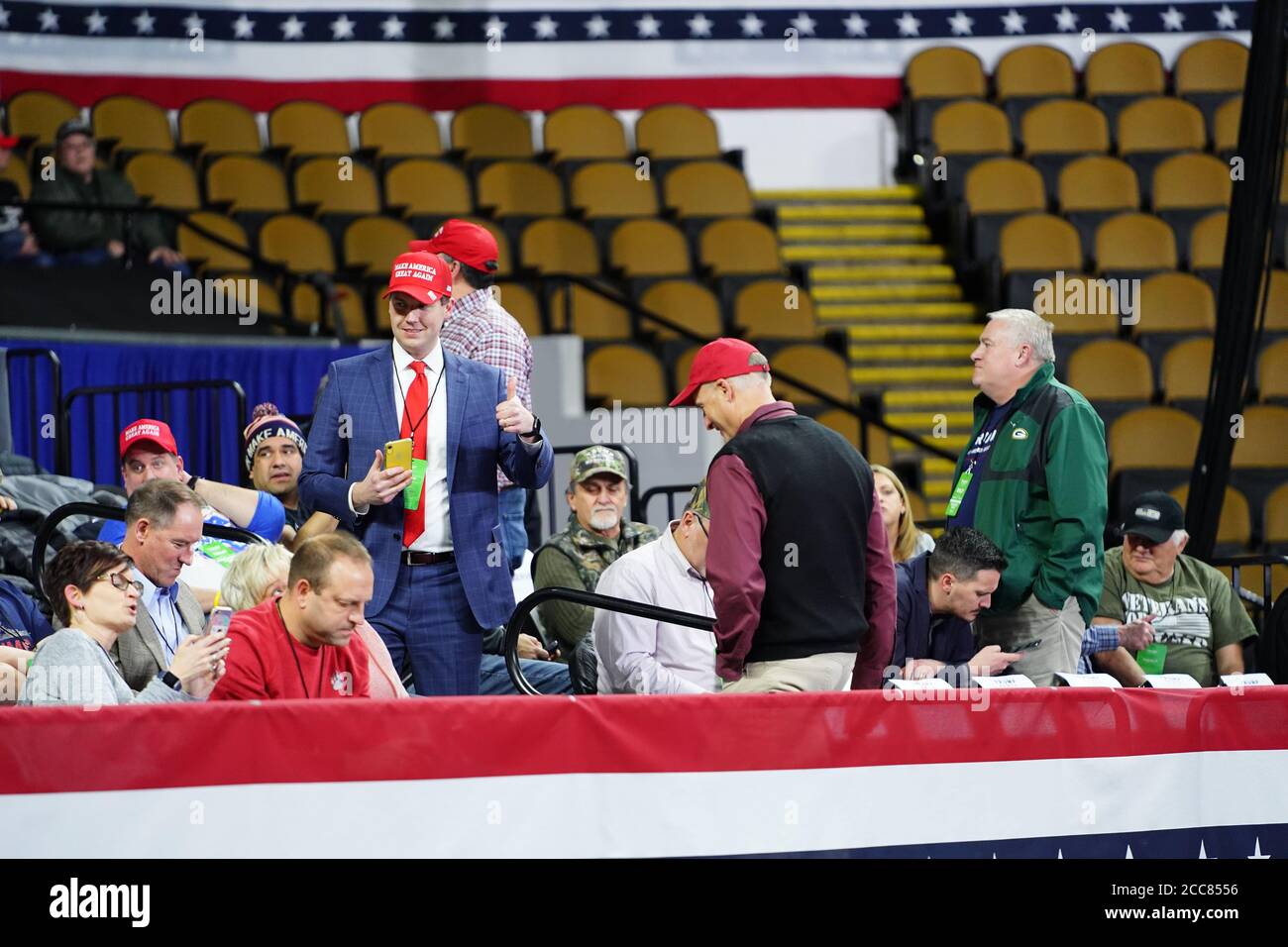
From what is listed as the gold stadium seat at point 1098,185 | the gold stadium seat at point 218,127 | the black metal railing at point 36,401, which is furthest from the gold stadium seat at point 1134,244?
the black metal railing at point 36,401

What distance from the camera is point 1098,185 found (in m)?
12.0

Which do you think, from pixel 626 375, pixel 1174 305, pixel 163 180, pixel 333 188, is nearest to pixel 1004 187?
pixel 1174 305

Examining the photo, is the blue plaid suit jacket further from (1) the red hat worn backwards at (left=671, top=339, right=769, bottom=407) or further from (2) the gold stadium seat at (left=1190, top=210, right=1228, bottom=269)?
(2) the gold stadium seat at (left=1190, top=210, right=1228, bottom=269)

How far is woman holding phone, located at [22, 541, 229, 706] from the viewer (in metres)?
4.13

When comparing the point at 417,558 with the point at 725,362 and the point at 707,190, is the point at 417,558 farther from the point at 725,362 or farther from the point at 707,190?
the point at 707,190

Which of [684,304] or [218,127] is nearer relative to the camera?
[684,304]

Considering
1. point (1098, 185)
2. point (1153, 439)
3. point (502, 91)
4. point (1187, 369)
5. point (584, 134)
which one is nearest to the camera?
point (1153, 439)

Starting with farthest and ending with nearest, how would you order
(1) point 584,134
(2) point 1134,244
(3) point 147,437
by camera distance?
(1) point 584,134 < (2) point 1134,244 < (3) point 147,437

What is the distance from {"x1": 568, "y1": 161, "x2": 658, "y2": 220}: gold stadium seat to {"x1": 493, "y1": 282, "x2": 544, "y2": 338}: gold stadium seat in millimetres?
1335

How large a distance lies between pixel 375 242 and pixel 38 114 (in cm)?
239

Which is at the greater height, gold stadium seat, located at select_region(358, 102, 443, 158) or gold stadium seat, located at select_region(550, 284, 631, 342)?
gold stadium seat, located at select_region(358, 102, 443, 158)

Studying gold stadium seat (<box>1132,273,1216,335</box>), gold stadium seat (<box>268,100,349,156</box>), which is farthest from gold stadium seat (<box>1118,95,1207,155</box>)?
gold stadium seat (<box>268,100,349,156</box>)
